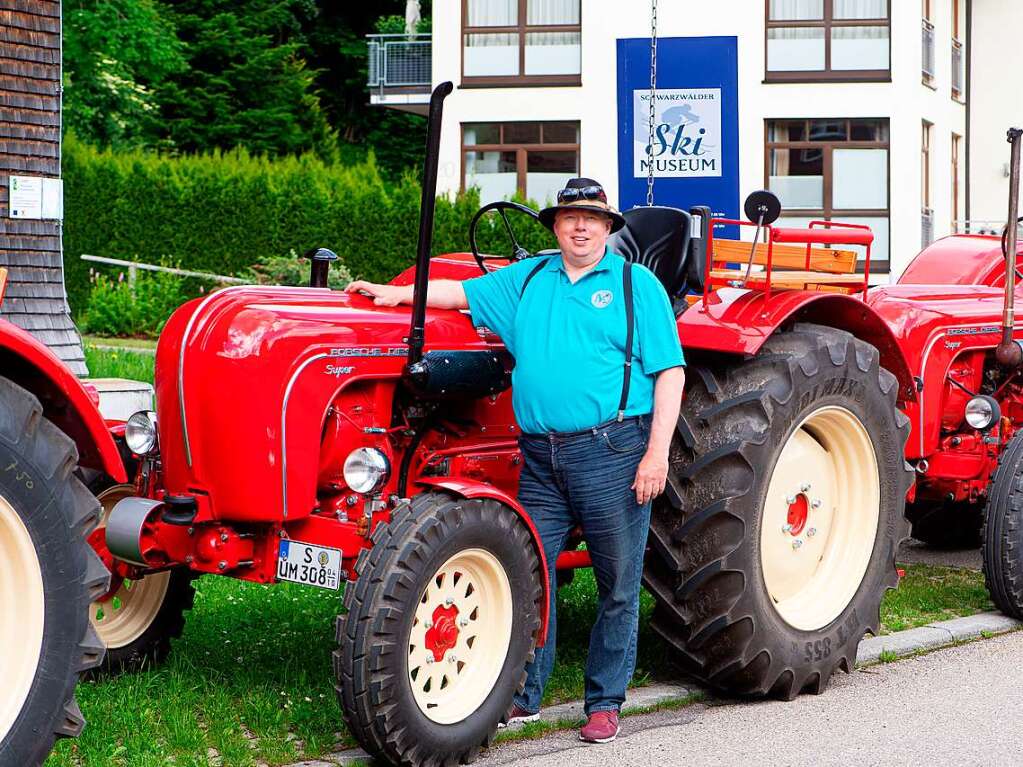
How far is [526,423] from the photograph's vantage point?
17.1ft

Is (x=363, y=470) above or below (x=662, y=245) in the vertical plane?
below

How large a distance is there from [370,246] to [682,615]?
19.0m

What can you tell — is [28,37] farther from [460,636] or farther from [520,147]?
[520,147]

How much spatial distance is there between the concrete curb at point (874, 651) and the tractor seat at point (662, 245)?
1488mm

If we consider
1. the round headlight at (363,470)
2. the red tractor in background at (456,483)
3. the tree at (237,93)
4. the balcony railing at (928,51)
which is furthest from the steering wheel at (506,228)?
the tree at (237,93)

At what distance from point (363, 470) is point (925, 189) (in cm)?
2672

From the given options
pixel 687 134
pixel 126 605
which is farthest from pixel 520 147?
pixel 126 605

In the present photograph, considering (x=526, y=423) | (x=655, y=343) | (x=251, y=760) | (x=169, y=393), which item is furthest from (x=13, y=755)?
(x=655, y=343)

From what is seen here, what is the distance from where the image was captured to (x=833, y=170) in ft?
94.1

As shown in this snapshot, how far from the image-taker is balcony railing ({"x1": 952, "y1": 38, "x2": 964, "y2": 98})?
31891mm

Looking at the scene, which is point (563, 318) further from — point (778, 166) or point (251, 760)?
point (778, 166)

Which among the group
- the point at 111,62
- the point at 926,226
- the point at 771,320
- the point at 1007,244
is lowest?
the point at 771,320

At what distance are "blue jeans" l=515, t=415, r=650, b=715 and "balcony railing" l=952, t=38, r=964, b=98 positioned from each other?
94.2 feet

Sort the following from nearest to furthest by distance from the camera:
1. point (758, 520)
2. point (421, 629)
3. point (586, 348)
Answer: point (421, 629)
point (586, 348)
point (758, 520)
